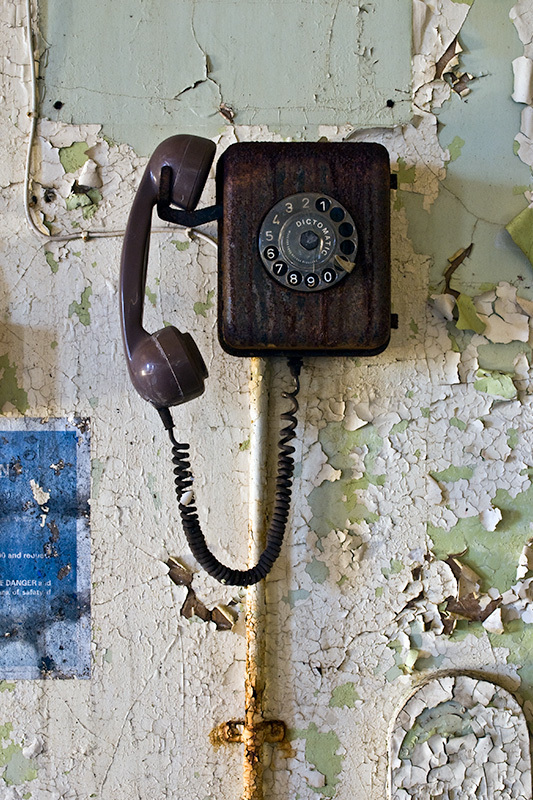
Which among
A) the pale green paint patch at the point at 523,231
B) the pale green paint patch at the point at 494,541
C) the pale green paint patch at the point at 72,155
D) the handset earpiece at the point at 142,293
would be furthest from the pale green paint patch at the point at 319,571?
the pale green paint patch at the point at 72,155

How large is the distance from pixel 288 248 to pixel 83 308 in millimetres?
364

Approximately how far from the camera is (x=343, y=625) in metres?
0.98

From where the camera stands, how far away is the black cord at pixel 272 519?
2.89 feet

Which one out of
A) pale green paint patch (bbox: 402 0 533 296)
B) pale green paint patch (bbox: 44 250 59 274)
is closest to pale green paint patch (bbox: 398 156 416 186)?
pale green paint patch (bbox: 402 0 533 296)

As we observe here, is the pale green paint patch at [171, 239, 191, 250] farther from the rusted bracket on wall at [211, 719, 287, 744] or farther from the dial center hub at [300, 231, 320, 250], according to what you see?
the rusted bracket on wall at [211, 719, 287, 744]

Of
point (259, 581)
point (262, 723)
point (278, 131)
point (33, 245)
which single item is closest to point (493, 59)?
point (278, 131)

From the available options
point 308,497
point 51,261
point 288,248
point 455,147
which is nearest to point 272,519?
point 308,497

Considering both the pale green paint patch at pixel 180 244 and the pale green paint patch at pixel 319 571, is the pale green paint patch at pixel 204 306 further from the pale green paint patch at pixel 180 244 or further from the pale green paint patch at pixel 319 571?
the pale green paint patch at pixel 319 571

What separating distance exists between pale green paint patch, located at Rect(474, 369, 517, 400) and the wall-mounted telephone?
0.23m

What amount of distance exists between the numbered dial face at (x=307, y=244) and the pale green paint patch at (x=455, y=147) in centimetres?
27

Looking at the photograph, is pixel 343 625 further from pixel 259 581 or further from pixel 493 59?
pixel 493 59

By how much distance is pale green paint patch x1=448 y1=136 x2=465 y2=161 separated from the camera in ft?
3.19

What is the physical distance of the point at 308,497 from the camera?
3.22 ft

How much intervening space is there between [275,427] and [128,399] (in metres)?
0.24
